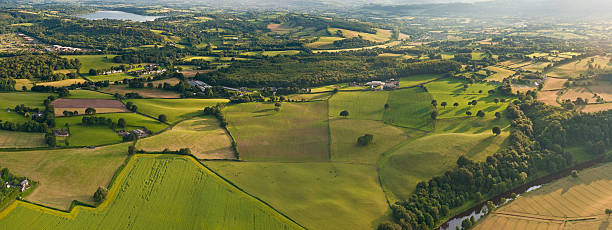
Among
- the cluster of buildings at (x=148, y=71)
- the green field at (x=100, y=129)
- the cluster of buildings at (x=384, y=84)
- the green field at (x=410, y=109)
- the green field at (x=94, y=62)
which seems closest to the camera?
the green field at (x=100, y=129)

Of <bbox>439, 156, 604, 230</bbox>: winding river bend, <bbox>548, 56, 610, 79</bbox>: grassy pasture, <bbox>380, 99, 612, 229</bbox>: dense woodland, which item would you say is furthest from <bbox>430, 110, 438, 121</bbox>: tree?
<bbox>548, 56, 610, 79</bbox>: grassy pasture

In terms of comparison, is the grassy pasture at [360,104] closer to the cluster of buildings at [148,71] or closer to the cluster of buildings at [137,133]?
the cluster of buildings at [137,133]

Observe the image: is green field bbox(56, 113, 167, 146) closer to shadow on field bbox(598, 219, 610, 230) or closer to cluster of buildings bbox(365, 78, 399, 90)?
cluster of buildings bbox(365, 78, 399, 90)

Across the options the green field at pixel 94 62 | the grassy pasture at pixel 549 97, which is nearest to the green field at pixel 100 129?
the green field at pixel 94 62

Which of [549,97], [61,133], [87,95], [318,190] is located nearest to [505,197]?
[318,190]

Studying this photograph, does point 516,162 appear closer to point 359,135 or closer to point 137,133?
point 359,135

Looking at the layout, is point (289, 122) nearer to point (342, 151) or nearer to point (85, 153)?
point (342, 151)

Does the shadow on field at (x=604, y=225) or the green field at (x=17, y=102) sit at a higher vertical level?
the green field at (x=17, y=102)
